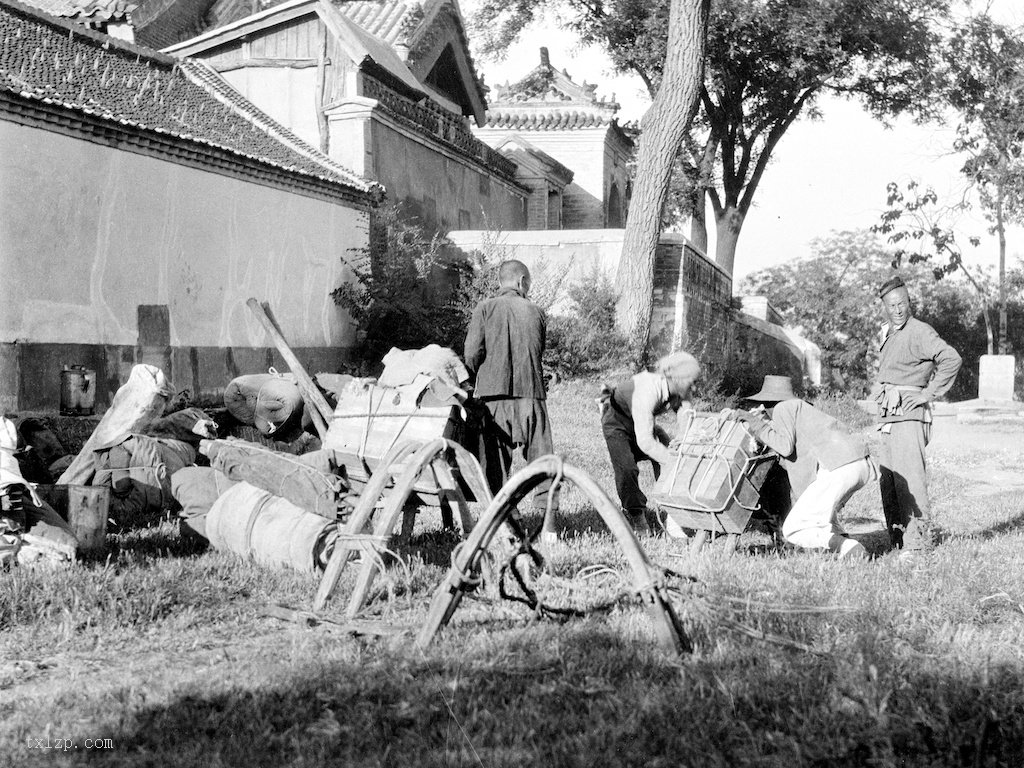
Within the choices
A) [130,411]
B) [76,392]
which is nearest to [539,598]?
[130,411]

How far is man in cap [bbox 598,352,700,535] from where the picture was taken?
23.1 ft

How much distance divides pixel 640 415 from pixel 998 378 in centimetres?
2129

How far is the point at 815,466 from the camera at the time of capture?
672cm

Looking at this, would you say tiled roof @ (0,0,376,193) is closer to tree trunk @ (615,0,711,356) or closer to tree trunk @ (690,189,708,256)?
tree trunk @ (615,0,711,356)

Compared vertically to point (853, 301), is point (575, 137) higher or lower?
higher

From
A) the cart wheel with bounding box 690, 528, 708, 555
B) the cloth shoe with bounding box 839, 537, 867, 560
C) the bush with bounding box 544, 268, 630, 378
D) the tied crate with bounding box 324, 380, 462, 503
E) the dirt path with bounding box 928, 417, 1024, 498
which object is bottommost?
the dirt path with bounding box 928, 417, 1024, 498

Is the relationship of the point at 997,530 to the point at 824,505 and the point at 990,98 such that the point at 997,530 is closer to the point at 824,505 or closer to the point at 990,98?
the point at 824,505

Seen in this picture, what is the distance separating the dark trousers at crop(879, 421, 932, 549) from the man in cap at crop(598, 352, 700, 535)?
5.07 ft

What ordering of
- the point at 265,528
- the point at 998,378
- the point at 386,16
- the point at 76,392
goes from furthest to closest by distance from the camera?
the point at 998,378, the point at 386,16, the point at 76,392, the point at 265,528

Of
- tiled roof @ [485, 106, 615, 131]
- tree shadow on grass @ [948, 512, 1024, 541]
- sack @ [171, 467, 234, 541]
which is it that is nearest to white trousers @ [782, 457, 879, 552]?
tree shadow on grass @ [948, 512, 1024, 541]

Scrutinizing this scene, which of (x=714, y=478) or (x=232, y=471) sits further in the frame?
(x=232, y=471)

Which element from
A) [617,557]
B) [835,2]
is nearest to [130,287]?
[617,557]

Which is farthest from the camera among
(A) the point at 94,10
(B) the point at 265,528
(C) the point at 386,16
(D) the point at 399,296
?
(C) the point at 386,16

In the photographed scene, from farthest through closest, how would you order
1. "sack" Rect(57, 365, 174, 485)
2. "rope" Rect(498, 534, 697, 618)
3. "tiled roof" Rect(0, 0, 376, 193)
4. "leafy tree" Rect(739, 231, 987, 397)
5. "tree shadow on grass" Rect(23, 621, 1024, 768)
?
1. "leafy tree" Rect(739, 231, 987, 397)
2. "tiled roof" Rect(0, 0, 376, 193)
3. "sack" Rect(57, 365, 174, 485)
4. "rope" Rect(498, 534, 697, 618)
5. "tree shadow on grass" Rect(23, 621, 1024, 768)
